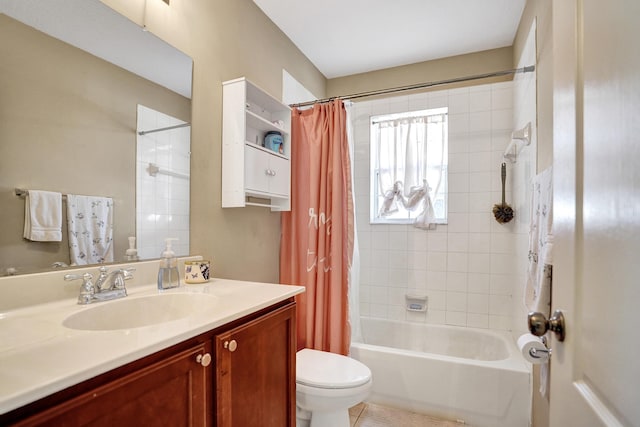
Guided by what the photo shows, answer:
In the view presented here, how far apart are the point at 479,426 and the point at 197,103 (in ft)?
7.59

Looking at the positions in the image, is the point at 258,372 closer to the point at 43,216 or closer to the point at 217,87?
the point at 43,216

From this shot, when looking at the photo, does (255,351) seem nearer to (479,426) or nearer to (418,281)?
(479,426)

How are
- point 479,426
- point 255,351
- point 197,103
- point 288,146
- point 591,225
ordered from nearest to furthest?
point 591,225 → point 255,351 → point 197,103 → point 479,426 → point 288,146

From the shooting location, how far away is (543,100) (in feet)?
5.29

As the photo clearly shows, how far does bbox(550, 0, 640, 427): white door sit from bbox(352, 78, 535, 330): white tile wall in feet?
6.04

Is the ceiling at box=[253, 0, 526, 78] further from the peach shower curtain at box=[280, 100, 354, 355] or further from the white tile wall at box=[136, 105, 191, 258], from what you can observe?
the white tile wall at box=[136, 105, 191, 258]

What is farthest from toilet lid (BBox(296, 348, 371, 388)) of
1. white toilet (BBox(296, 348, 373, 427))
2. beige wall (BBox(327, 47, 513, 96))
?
beige wall (BBox(327, 47, 513, 96))

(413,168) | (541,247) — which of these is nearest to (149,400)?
(541,247)

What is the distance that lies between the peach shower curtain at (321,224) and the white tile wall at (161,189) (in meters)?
0.80

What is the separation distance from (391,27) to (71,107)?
202 centimetres

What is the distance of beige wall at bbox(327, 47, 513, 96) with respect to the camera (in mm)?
2537

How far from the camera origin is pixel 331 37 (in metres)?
2.38

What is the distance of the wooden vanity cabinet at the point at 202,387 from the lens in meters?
0.58

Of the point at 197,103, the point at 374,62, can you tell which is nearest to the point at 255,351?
the point at 197,103
